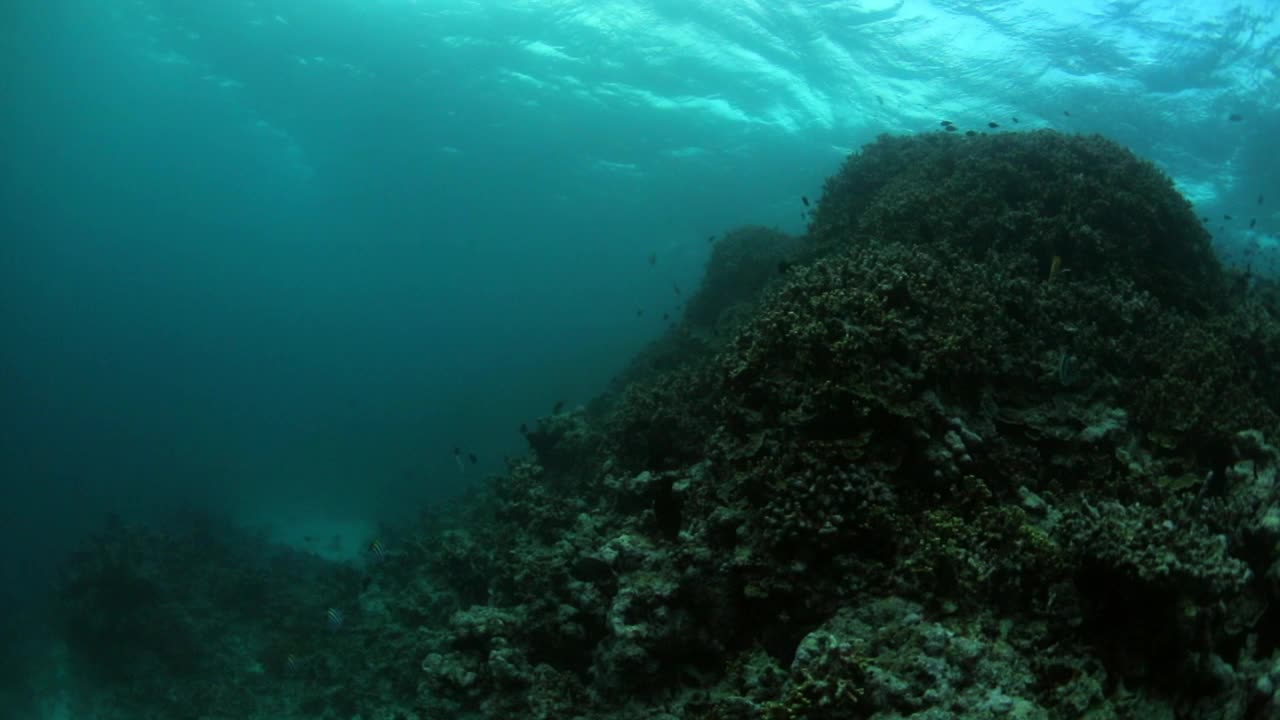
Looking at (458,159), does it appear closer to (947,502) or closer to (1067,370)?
(1067,370)

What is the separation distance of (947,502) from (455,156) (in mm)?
47364

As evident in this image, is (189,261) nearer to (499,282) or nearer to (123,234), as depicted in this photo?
(123,234)

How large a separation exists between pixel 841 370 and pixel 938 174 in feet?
27.3

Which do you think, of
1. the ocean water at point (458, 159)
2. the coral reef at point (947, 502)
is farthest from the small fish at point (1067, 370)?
the ocean water at point (458, 159)

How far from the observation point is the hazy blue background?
26609 mm

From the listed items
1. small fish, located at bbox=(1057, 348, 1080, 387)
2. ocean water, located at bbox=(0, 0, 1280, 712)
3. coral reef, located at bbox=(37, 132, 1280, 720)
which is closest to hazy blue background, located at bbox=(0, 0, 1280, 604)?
ocean water, located at bbox=(0, 0, 1280, 712)

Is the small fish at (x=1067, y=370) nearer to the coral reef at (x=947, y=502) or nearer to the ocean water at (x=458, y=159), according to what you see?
the coral reef at (x=947, y=502)

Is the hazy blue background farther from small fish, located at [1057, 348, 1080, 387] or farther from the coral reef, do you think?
small fish, located at [1057, 348, 1080, 387]

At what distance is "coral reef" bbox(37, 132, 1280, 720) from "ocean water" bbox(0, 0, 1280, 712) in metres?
19.1

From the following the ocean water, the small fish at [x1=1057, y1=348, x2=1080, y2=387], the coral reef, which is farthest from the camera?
the ocean water

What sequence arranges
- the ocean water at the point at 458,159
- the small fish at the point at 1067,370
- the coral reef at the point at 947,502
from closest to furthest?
the coral reef at the point at 947,502 < the small fish at the point at 1067,370 < the ocean water at the point at 458,159

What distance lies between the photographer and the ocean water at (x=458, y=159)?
26.5 m

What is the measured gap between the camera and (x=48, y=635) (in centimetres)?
2553

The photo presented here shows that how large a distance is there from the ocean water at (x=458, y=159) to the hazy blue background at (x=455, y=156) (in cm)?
21
